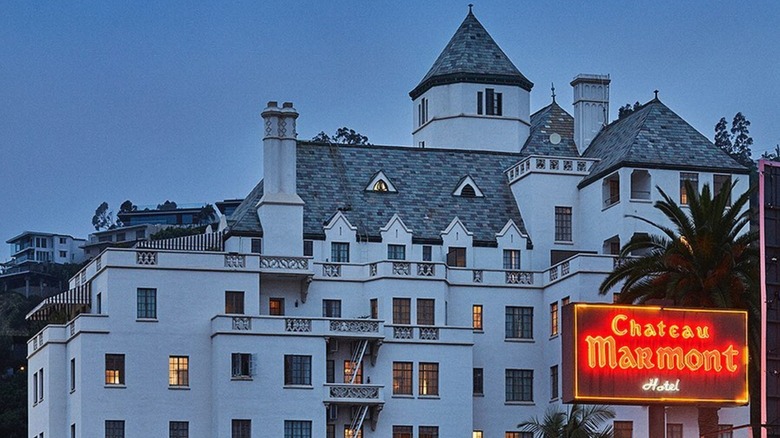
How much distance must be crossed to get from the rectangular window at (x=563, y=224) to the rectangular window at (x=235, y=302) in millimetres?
19178

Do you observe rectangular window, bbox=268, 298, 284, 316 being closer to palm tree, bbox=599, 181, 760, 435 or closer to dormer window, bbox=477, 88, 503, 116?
dormer window, bbox=477, 88, 503, 116

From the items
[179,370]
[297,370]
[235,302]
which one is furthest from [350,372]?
[179,370]

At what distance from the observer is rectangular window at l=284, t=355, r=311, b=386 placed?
99.6m

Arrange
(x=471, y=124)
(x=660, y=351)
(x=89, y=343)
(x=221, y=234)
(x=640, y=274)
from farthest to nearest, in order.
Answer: (x=471, y=124) < (x=221, y=234) < (x=89, y=343) < (x=640, y=274) < (x=660, y=351)

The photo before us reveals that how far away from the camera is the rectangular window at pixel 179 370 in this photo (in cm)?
9919

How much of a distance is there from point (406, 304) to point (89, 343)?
56.2ft

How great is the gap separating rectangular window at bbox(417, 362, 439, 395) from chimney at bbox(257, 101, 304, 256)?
917 cm

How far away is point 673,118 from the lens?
110125 mm

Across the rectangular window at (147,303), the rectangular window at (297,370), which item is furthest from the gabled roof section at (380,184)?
the rectangular window at (147,303)

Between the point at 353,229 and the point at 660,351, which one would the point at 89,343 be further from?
the point at 660,351

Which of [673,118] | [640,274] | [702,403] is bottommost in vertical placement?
[702,403]

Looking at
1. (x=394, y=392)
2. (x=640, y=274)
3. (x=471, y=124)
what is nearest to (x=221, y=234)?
(x=394, y=392)

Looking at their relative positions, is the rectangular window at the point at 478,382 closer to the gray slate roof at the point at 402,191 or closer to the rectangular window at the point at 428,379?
the rectangular window at the point at 428,379

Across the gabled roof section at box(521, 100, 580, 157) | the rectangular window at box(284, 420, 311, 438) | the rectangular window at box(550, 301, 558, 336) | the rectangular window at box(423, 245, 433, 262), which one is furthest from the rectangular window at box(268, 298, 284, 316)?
the gabled roof section at box(521, 100, 580, 157)
